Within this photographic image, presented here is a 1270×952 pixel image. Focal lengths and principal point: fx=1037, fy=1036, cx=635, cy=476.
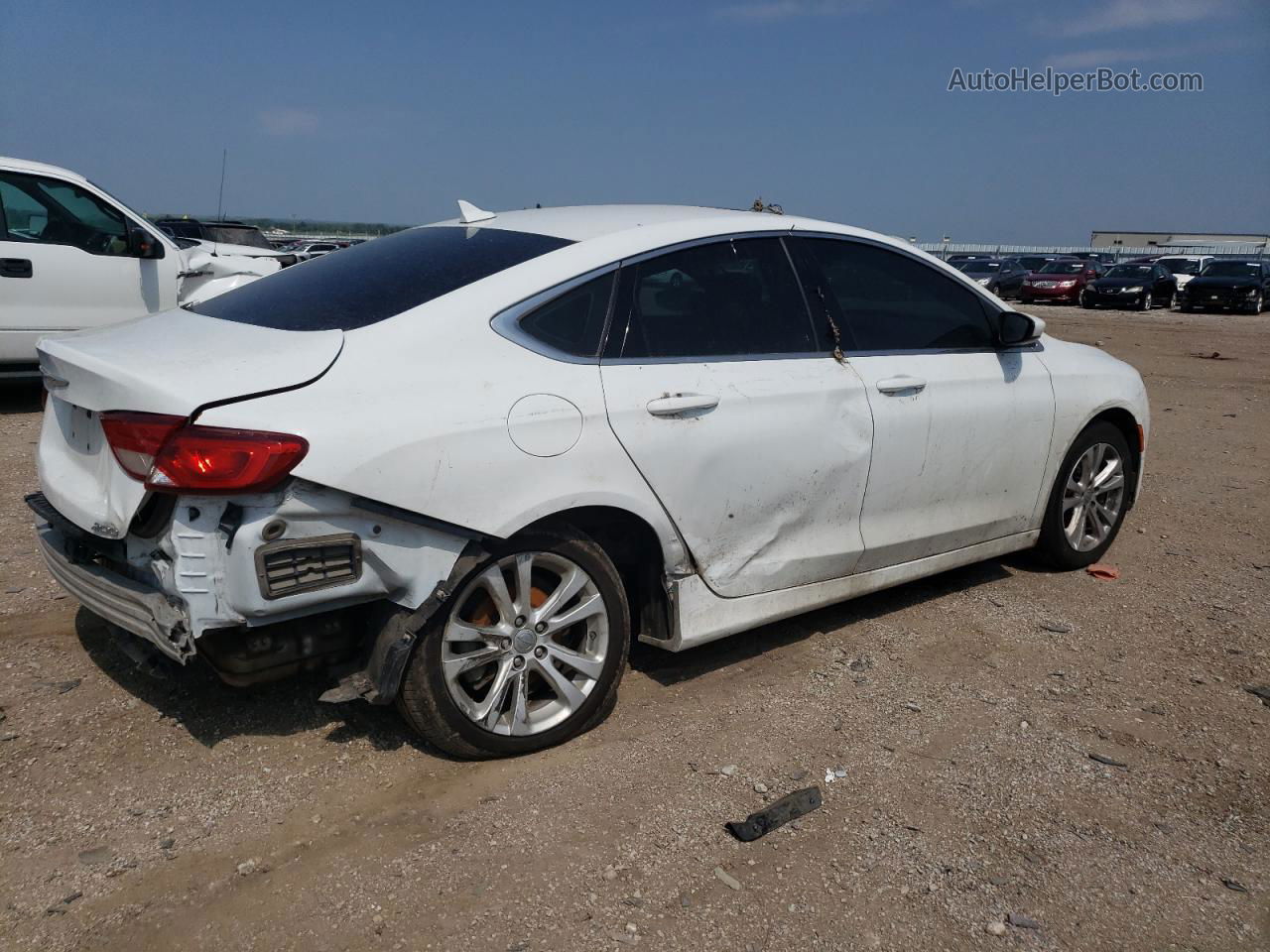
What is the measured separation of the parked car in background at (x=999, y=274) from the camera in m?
33.1

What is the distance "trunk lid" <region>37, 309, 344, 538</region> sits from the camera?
2812 mm

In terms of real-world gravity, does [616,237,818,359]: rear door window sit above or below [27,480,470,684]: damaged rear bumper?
above

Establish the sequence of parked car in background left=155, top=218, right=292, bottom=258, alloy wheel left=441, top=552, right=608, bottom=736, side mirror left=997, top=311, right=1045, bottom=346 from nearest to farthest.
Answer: alloy wheel left=441, top=552, right=608, bottom=736 < side mirror left=997, top=311, right=1045, bottom=346 < parked car in background left=155, top=218, right=292, bottom=258

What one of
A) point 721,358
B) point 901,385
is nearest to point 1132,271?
point 901,385

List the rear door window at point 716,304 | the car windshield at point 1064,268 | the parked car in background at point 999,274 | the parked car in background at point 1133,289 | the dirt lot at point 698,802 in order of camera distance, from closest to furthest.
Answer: the dirt lot at point 698,802 < the rear door window at point 716,304 < the parked car in background at point 1133,289 < the car windshield at point 1064,268 < the parked car in background at point 999,274

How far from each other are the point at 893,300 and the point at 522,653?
87.9 inches

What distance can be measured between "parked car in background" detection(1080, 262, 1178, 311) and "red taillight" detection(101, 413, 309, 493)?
30.0 metres

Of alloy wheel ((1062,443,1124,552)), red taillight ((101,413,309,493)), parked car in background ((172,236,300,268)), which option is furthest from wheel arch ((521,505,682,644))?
parked car in background ((172,236,300,268))

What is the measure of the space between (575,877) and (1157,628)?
3.22 meters

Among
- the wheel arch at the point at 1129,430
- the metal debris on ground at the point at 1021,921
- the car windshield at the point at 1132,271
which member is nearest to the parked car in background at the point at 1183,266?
the car windshield at the point at 1132,271

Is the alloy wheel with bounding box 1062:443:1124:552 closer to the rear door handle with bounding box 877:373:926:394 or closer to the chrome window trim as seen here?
the rear door handle with bounding box 877:373:926:394

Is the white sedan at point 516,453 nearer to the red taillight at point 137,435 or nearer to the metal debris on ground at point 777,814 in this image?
the red taillight at point 137,435

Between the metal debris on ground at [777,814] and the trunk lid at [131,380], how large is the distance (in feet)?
5.86

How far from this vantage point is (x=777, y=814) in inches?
123
